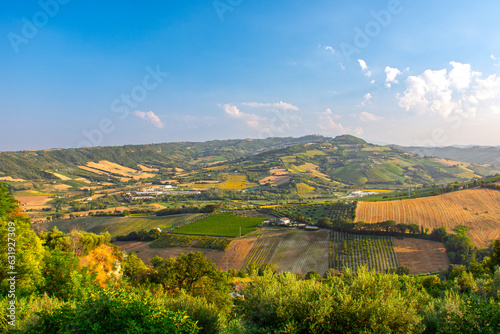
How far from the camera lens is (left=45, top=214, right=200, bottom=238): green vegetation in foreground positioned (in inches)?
3494

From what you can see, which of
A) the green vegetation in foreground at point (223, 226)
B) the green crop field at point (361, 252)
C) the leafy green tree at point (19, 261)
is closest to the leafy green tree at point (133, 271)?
the leafy green tree at point (19, 261)

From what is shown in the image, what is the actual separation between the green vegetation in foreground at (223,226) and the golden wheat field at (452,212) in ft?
103

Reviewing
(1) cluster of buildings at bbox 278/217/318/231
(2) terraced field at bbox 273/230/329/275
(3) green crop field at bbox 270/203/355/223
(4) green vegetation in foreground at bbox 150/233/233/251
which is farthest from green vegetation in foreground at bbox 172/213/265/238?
(2) terraced field at bbox 273/230/329/275

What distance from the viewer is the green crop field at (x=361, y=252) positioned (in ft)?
176

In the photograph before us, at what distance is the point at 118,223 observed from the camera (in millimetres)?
93688

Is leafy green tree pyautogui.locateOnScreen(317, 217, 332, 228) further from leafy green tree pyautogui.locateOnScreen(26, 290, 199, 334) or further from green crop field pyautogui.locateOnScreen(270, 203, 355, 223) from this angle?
leafy green tree pyautogui.locateOnScreen(26, 290, 199, 334)

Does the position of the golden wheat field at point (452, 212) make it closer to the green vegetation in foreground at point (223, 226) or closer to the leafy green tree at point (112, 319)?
the green vegetation in foreground at point (223, 226)

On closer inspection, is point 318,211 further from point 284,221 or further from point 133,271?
point 133,271

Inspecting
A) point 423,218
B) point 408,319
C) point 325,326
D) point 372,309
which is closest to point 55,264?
point 325,326

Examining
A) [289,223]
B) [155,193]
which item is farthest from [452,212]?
[155,193]

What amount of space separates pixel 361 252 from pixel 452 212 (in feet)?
108

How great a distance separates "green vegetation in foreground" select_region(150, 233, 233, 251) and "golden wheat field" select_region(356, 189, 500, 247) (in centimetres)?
3775

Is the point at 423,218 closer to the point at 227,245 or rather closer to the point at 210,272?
the point at 227,245

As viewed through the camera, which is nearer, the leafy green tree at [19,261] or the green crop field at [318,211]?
the leafy green tree at [19,261]
